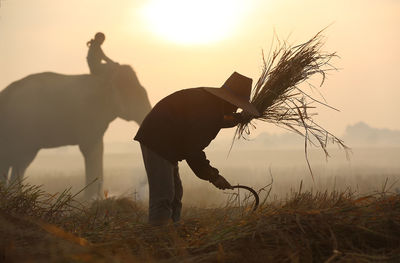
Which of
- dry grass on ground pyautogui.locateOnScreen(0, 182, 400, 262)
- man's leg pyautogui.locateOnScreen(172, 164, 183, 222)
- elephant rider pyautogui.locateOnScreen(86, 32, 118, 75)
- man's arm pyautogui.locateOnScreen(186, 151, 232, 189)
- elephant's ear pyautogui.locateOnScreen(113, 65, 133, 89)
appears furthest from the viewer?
elephant's ear pyautogui.locateOnScreen(113, 65, 133, 89)

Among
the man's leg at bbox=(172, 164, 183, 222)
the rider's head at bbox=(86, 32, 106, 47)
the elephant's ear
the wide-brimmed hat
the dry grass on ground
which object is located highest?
the rider's head at bbox=(86, 32, 106, 47)

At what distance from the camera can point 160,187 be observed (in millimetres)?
4434

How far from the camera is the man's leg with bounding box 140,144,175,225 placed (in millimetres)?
4371

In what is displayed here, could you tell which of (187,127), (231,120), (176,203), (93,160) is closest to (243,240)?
(187,127)

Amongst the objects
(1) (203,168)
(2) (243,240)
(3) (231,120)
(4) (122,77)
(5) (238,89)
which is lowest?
(2) (243,240)

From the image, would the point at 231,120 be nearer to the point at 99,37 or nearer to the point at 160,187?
the point at 160,187

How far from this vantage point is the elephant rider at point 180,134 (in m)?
4.29

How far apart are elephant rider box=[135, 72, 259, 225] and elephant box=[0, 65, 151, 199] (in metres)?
6.72

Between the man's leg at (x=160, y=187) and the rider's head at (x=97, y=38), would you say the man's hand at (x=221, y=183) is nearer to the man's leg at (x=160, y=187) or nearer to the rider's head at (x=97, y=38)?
the man's leg at (x=160, y=187)

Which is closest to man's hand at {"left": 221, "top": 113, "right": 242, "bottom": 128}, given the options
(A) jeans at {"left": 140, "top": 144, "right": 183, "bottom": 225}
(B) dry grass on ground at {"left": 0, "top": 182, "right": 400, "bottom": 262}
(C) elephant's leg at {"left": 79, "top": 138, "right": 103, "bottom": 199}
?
(A) jeans at {"left": 140, "top": 144, "right": 183, "bottom": 225}

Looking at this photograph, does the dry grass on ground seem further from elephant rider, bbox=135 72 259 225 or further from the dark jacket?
the dark jacket

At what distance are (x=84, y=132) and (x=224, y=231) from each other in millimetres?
8686

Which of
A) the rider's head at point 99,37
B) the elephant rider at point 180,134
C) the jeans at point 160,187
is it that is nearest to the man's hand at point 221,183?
the elephant rider at point 180,134

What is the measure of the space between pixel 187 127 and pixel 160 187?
55 cm
